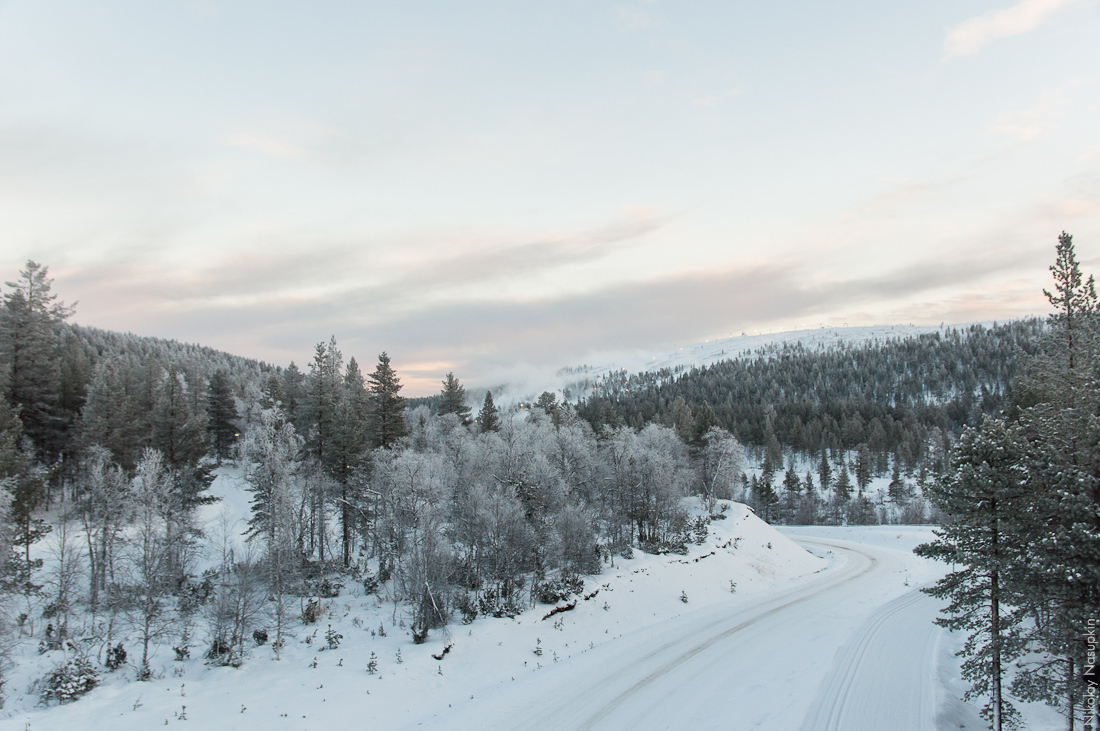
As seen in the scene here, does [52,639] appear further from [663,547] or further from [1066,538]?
[1066,538]

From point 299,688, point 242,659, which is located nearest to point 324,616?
point 242,659

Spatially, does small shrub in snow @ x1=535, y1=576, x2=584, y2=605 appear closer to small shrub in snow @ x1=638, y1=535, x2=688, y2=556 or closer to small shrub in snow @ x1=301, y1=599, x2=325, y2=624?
small shrub in snow @ x1=638, y1=535, x2=688, y2=556

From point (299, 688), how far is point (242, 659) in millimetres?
4908

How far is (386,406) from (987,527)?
37354 millimetres

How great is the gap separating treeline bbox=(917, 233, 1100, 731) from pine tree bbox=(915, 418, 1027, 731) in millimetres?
32

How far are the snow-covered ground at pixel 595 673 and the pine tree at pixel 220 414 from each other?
41.1m

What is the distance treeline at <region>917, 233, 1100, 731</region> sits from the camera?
12891 mm

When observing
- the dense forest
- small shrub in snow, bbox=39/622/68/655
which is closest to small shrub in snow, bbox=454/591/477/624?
the dense forest

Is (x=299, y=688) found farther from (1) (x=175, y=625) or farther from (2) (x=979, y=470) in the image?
(2) (x=979, y=470)

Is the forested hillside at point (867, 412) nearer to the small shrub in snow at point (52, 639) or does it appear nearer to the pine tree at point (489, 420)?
the pine tree at point (489, 420)

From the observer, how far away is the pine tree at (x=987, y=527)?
1476 cm

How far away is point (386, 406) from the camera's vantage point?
4184cm

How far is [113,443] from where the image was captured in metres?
40.2

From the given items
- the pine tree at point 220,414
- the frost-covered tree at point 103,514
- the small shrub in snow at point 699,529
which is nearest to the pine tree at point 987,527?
the small shrub in snow at point 699,529
